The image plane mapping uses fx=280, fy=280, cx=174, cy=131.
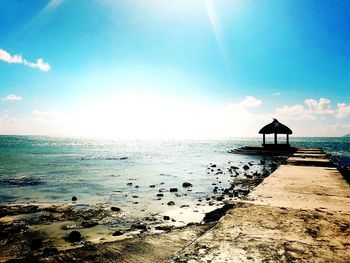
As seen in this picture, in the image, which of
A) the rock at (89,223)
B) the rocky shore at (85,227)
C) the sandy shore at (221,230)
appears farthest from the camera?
the rock at (89,223)

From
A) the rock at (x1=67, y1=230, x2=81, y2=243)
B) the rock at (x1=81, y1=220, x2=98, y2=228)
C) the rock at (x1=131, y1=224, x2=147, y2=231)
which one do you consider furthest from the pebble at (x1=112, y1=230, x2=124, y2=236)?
the rock at (x1=81, y1=220, x2=98, y2=228)

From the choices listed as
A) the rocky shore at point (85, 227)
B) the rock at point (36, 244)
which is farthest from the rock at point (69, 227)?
the rock at point (36, 244)

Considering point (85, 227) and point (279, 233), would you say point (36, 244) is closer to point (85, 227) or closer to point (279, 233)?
point (85, 227)

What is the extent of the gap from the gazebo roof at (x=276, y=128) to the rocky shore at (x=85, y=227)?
26.4m

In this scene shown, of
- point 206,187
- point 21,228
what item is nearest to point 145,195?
point 206,187

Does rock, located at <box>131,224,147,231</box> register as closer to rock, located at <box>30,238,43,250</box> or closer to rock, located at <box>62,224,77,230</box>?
rock, located at <box>62,224,77,230</box>

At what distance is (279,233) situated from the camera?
7.52 feet

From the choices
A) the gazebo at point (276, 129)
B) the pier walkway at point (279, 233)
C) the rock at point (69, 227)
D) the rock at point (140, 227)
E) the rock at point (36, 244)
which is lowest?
the rock at point (69, 227)

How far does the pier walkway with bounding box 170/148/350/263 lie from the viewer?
6.03 feet

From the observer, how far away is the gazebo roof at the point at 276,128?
3691cm

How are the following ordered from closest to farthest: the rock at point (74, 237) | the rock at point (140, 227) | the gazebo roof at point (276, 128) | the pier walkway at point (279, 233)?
the pier walkway at point (279, 233)
the rock at point (74, 237)
the rock at point (140, 227)
the gazebo roof at point (276, 128)

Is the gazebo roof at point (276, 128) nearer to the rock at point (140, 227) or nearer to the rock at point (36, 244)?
the rock at point (140, 227)

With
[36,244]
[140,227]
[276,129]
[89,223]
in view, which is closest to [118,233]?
[140,227]

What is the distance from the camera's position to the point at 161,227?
27.9ft
